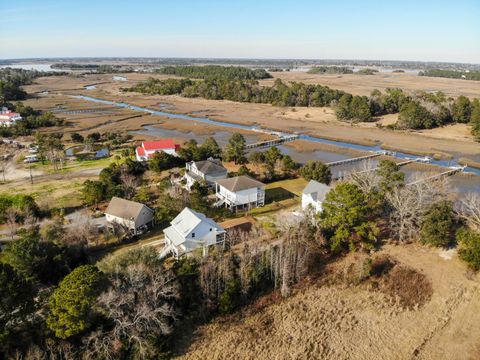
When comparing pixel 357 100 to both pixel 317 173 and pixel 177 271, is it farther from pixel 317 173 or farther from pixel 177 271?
pixel 177 271

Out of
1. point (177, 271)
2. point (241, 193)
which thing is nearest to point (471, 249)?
point (241, 193)

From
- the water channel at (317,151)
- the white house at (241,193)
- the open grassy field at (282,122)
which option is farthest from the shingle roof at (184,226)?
the open grassy field at (282,122)

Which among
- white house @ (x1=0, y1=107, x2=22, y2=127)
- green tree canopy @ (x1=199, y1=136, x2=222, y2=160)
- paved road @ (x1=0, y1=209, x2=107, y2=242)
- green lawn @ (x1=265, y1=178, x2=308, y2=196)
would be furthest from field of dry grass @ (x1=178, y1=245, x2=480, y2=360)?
white house @ (x1=0, y1=107, x2=22, y2=127)

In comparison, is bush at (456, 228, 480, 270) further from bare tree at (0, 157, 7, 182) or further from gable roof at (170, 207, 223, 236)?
bare tree at (0, 157, 7, 182)

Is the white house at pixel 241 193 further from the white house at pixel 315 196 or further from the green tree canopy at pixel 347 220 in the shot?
the green tree canopy at pixel 347 220

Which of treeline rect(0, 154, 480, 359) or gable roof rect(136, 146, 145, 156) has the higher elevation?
gable roof rect(136, 146, 145, 156)

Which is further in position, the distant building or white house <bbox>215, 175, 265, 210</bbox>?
the distant building

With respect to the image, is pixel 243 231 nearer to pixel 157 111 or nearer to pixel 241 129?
pixel 241 129
